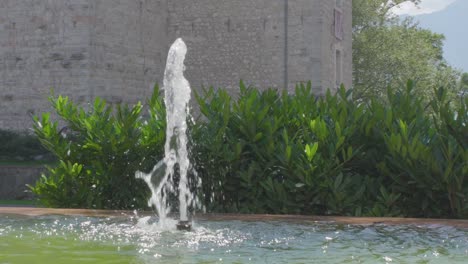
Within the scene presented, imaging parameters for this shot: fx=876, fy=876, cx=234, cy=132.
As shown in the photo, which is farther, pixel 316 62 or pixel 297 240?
pixel 316 62

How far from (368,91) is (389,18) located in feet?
19.1

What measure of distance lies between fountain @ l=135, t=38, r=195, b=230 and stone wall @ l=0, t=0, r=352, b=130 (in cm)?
1446

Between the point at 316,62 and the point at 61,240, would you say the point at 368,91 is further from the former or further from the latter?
the point at 61,240

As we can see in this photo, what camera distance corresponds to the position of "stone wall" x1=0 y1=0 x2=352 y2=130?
2536 centimetres

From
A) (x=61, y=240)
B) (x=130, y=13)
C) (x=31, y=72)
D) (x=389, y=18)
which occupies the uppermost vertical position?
(x=389, y=18)

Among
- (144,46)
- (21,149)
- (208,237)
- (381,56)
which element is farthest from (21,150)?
(381,56)

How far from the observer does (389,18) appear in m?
44.5

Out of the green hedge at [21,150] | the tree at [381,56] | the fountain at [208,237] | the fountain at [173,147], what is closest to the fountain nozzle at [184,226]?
the fountain at [208,237]

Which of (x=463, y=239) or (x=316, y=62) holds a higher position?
(x=316, y=62)

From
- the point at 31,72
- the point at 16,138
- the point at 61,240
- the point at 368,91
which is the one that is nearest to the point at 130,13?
the point at 31,72

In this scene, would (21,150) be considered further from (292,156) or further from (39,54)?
(292,156)

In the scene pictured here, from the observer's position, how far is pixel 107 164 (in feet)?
37.0

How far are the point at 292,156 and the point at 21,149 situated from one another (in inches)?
591

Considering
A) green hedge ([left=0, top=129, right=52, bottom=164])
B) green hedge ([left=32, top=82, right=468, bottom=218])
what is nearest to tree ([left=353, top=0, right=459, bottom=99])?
green hedge ([left=0, top=129, right=52, bottom=164])
